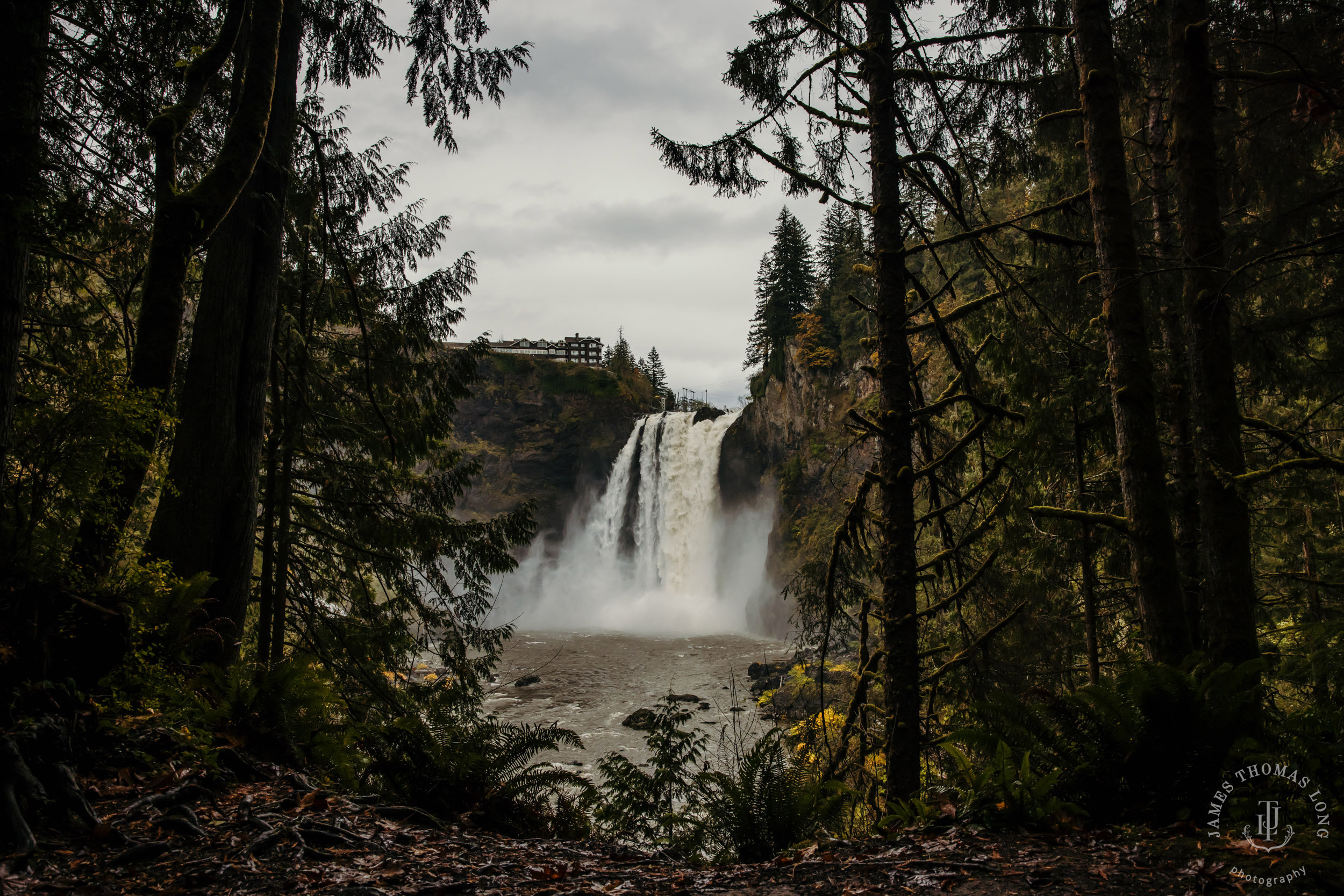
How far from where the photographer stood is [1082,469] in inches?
266

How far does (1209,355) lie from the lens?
14.7 ft

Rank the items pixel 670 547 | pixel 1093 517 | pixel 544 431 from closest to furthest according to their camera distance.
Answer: pixel 1093 517, pixel 670 547, pixel 544 431

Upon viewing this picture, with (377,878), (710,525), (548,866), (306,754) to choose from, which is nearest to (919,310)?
(548,866)

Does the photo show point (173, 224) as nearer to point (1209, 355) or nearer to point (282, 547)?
point (282, 547)

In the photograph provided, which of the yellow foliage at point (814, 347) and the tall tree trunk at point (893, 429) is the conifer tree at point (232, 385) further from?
the yellow foliage at point (814, 347)

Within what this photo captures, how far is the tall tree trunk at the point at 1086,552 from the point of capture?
21.2 ft

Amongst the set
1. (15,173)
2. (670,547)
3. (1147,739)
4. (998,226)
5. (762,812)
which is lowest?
(762,812)

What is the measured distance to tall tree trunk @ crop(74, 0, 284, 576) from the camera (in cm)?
351

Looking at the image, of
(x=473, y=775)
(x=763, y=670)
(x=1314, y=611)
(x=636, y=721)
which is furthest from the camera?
(x=763, y=670)

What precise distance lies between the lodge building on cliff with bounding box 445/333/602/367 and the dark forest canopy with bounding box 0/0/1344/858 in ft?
148

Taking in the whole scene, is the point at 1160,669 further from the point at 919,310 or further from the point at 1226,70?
the point at 1226,70

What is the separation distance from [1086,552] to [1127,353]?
3252 millimetres

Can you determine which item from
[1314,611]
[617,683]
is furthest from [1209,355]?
[617,683]

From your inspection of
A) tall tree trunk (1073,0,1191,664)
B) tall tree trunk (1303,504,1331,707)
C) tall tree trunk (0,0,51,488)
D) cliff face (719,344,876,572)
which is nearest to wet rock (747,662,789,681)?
cliff face (719,344,876,572)
